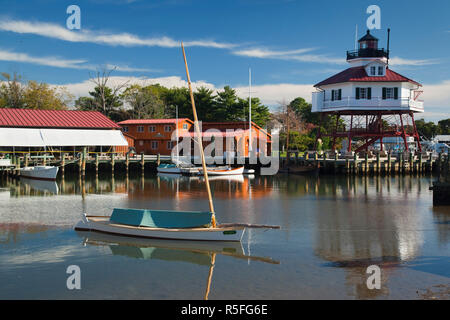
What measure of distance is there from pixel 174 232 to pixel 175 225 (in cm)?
40

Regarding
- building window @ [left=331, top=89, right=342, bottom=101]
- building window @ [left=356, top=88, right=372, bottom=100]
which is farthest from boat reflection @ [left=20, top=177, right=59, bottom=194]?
building window @ [left=356, top=88, right=372, bottom=100]

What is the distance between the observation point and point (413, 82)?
59625 mm

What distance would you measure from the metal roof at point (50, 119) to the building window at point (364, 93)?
113 ft

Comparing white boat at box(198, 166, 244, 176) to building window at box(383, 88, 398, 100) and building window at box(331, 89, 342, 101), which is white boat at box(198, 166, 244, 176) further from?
building window at box(383, 88, 398, 100)

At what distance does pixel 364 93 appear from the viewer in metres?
59.2

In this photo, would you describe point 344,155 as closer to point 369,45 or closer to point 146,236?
point 369,45

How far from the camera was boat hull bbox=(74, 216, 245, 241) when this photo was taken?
20.6 m

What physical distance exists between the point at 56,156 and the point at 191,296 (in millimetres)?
52645

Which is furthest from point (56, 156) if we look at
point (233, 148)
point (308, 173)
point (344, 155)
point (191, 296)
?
point (191, 296)

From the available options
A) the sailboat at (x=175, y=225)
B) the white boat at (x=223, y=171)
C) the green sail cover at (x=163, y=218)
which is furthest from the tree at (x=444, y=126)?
the green sail cover at (x=163, y=218)

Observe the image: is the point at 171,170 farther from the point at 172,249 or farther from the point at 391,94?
the point at 172,249

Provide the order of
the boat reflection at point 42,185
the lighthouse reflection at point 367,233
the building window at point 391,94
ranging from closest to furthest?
the lighthouse reflection at point 367,233 → the boat reflection at point 42,185 → the building window at point 391,94

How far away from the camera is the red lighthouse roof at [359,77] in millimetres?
58594

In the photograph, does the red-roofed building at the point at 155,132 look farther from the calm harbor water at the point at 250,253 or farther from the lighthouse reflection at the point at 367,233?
the lighthouse reflection at the point at 367,233
